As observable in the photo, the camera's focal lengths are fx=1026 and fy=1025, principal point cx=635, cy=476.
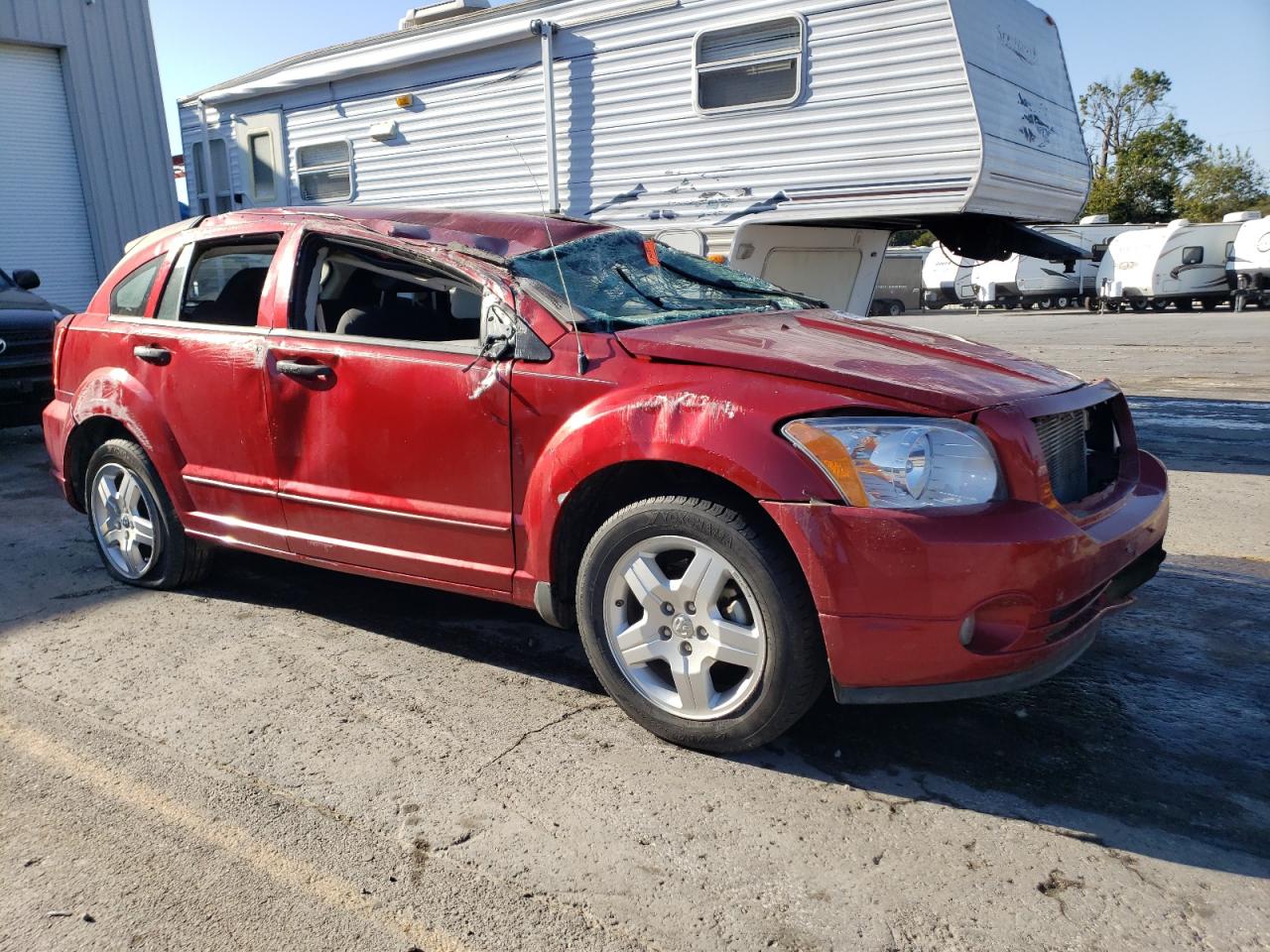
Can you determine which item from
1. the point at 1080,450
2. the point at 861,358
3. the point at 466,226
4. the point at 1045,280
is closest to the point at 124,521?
the point at 466,226

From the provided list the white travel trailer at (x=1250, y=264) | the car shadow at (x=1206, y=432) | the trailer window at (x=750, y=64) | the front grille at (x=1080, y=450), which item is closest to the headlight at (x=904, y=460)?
the front grille at (x=1080, y=450)

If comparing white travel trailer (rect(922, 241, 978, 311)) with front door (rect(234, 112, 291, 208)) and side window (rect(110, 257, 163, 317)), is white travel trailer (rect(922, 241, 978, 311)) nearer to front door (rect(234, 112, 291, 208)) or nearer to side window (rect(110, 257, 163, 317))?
front door (rect(234, 112, 291, 208))

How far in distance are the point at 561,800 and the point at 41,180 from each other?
14.2m

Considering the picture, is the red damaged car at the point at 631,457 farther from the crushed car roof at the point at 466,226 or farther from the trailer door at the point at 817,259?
the trailer door at the point at 817,259

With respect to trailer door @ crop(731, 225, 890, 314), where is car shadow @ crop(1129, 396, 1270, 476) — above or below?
below

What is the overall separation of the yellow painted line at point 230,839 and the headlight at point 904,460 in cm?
146

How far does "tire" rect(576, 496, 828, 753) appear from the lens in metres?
2.77

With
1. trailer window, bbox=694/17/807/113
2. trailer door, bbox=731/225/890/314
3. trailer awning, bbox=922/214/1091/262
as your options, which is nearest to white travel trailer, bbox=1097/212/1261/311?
trailer awning, bbox=922/214/1091/262

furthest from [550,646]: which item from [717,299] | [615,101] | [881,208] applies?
[615,101]

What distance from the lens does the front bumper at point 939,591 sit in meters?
2.62

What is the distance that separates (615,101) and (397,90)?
7.73ft

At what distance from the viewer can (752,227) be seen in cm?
770

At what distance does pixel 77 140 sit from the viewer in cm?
1395

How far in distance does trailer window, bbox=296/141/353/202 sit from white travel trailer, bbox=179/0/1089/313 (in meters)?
0.02
